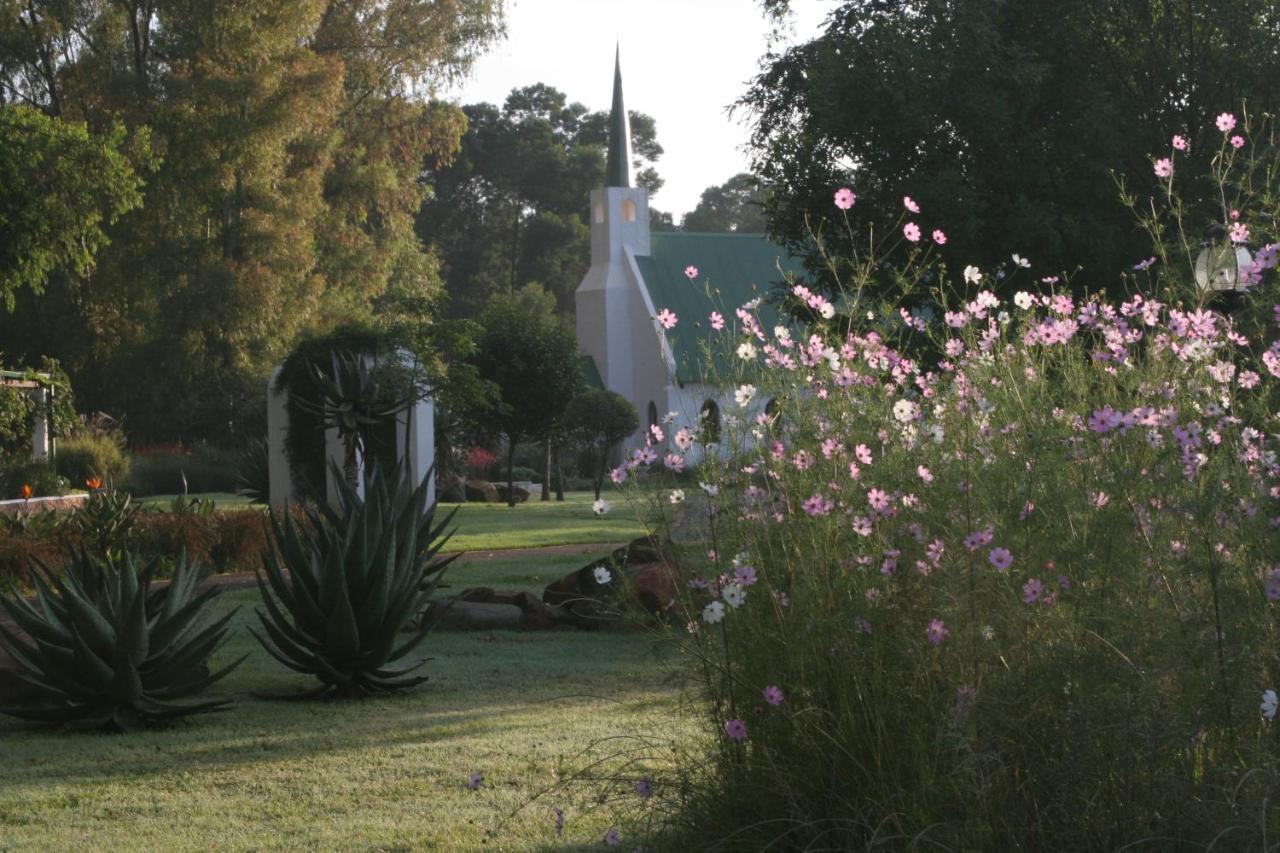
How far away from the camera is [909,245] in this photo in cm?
1942

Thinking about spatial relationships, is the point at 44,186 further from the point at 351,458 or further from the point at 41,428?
the point at 351,458

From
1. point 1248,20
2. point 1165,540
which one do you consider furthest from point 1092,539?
point 1248,20

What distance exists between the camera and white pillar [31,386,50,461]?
81.5 ft

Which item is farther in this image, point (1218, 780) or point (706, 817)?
point (706, 817)

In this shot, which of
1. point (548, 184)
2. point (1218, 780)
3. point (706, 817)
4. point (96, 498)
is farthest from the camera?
point (548, 184)

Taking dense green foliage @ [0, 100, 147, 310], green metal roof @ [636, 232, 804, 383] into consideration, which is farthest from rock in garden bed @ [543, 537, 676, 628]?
green metal roof @ [636, 232, 804, 383]

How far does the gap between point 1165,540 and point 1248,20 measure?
55.7ft

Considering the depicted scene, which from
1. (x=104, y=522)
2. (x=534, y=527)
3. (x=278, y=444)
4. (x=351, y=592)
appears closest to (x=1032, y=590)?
(x=351, y=592)

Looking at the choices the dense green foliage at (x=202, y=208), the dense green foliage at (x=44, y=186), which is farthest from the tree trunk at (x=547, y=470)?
the dense green foliage at (x=44, y=186)

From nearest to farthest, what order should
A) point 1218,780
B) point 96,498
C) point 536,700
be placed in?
point 1218,780
point 536,700
point 96,498

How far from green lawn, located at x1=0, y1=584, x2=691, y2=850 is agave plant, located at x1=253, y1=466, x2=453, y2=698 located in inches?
8.9

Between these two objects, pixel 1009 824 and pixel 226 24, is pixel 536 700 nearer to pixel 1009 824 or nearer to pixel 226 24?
pixel 1009 824

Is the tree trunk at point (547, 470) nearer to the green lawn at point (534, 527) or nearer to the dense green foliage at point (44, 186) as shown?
the green lawn at point (534, 527)

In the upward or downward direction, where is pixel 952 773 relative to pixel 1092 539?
downward
